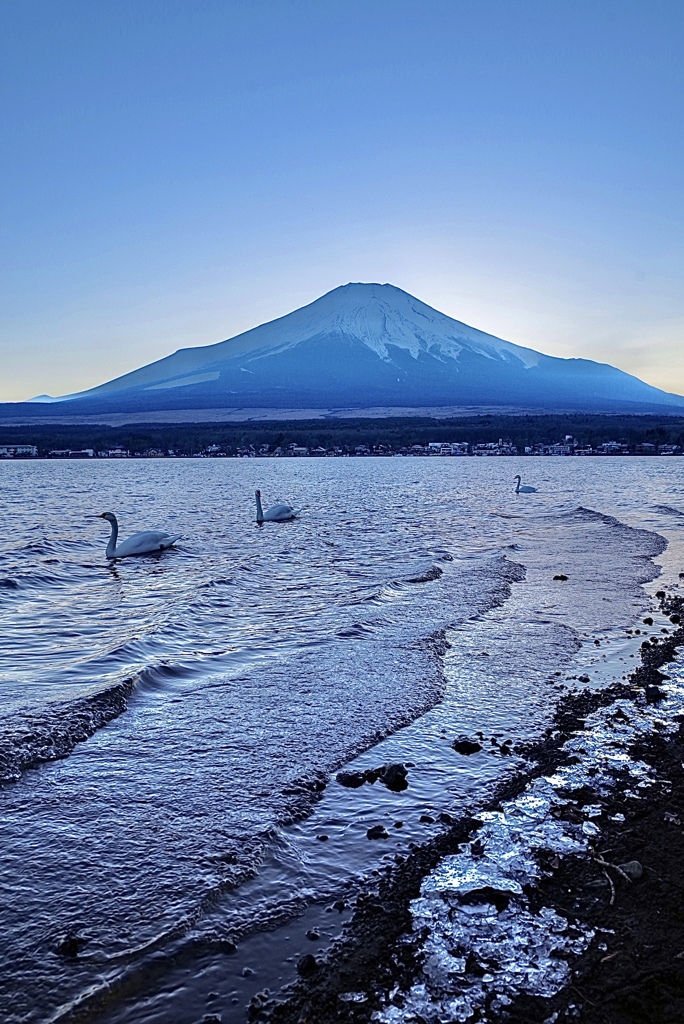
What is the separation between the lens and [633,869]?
573cm

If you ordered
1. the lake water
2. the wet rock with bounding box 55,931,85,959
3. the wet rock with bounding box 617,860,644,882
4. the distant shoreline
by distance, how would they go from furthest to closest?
the distant shoreline
the wet rock with bounding box 617,860,644,882
the lake water
the wet rock with bounding box 55,931,85,959

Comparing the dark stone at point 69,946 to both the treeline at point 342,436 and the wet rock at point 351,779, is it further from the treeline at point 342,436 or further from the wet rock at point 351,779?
the treeline at point 342,436

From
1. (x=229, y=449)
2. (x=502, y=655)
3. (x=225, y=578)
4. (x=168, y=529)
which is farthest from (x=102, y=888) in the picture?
(x=229, y=449)

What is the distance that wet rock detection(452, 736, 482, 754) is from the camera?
8.41 metres

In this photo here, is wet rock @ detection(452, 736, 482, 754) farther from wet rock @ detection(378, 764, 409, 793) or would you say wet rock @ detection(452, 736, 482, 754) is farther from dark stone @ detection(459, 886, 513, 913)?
dark stone @ detection(459, 886, 513, 913)

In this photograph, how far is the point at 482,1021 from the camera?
4336 mm

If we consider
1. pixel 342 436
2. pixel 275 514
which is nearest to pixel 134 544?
pixel 275 514

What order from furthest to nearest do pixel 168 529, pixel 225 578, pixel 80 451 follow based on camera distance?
pixel 80 451
pixel 168 529
pixel 225 578

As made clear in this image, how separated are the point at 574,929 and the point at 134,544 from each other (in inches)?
822

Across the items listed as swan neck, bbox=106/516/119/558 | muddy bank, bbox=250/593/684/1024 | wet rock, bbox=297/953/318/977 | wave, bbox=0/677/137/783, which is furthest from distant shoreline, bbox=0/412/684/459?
wet rock, bbox=297/953/318/977

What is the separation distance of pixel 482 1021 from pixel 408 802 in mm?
2953

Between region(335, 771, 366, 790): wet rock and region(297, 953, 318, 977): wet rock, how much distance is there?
2735mm

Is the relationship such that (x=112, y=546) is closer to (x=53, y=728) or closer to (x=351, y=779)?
(x=53, y=728)

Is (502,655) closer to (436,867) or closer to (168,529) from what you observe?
(436,867)
